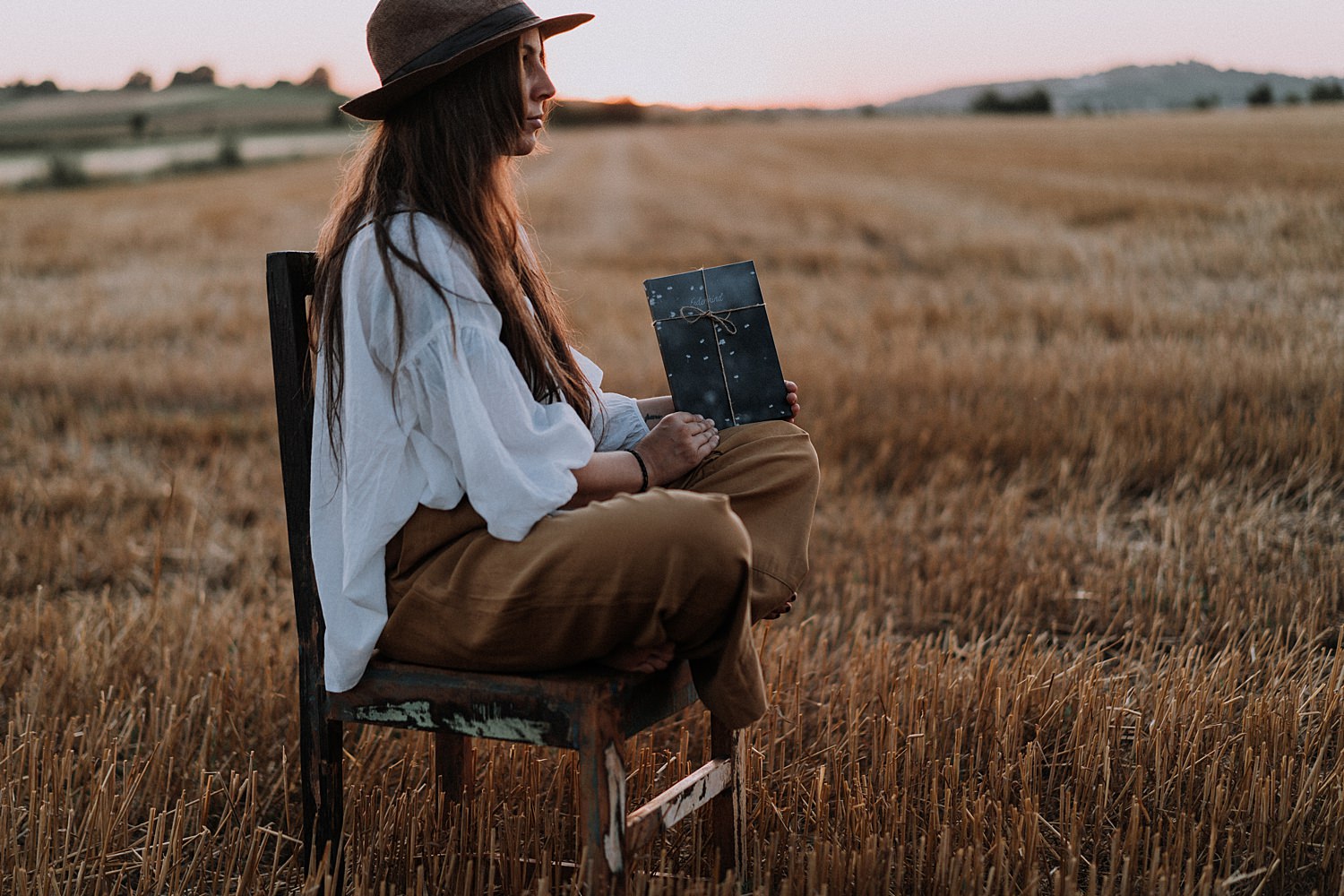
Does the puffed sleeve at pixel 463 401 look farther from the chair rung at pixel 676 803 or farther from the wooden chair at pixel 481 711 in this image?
the chair rung at pixel 676 803

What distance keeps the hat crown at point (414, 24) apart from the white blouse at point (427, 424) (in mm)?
350

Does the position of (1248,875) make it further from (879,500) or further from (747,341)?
(879,500)

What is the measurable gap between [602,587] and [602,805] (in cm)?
42

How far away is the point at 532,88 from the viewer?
2.58m

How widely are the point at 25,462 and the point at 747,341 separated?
5.73 meters

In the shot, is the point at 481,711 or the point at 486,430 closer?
the point at 486,430

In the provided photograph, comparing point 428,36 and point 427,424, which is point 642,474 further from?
point 428,36

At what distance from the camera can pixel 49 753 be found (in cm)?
314

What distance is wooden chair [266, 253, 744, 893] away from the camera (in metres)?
2.32

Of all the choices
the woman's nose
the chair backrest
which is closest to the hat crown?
the woman's nose

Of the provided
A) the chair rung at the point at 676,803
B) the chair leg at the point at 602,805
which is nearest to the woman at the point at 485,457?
the chair leg at the point at 602,805

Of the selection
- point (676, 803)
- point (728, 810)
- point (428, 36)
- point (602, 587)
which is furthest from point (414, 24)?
point (728, 810)

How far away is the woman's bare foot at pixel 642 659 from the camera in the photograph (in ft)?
7.66

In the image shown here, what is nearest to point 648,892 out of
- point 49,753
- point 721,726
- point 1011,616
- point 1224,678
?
point 721,726
